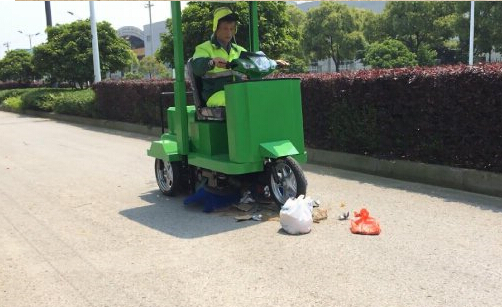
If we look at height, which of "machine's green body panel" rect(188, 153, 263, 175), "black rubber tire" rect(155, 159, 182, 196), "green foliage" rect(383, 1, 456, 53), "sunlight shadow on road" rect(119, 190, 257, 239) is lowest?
"sunlight shadow on road" rect(119, 190, 257, 239)

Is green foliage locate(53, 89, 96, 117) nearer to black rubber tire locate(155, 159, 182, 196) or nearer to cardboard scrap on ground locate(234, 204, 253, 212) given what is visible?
black rubber tire locate(155, 159, 182, 196)

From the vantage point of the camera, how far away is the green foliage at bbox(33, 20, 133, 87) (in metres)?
23.7

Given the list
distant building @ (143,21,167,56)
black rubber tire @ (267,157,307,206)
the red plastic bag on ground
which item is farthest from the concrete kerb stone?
distant building @ (143,21,167,56)

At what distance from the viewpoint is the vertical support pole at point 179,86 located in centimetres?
651

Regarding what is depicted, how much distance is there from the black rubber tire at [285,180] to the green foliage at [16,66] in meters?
38.3

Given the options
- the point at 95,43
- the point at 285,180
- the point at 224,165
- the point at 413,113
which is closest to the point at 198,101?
the point at 224,165

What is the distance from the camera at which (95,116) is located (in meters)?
18.9

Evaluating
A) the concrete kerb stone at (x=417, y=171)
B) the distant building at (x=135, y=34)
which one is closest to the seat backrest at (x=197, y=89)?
the concrete kerb stone at (x=417, y=171)

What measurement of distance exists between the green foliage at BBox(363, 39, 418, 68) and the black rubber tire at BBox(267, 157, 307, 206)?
89.9ft

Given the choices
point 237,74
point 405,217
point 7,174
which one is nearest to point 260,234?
point 405,217

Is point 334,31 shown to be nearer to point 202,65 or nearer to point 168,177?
point 168,177

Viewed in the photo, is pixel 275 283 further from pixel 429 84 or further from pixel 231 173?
pixel 429 84

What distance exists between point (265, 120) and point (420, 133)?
287 cm

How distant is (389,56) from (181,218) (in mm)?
29052
